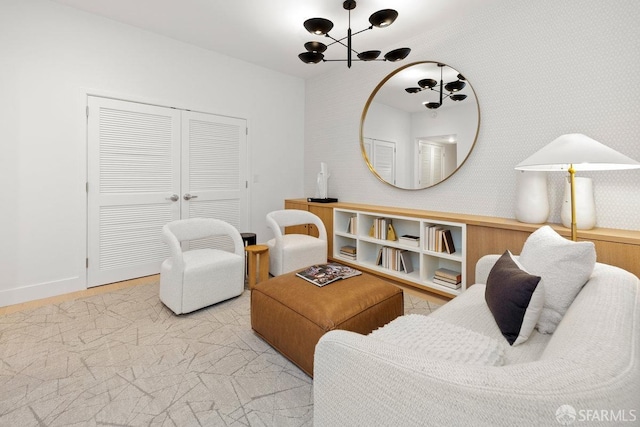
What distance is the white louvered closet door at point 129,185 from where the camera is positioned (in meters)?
3.06

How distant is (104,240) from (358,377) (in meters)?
3.31

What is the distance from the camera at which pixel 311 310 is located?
165 cm

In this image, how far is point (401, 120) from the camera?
3.50 metres

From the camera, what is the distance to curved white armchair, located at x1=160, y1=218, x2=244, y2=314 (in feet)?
7.81

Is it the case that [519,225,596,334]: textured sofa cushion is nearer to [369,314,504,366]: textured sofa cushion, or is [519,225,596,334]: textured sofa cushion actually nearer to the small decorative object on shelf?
[369,314,504,366]: textured sofa cushion

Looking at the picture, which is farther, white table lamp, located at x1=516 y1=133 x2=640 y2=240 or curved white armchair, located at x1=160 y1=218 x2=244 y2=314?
curved white armchair, located at x1=160 y1=218 x2=244 y2=314

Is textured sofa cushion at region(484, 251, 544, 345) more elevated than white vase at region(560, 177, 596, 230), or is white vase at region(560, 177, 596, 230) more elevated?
white vase at region(560, 177, 596, 230)

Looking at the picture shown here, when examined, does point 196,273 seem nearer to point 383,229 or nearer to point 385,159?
point 383,229

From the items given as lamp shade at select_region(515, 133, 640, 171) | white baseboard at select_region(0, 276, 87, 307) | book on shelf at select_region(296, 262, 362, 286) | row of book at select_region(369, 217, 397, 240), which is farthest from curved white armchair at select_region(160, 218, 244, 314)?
lamp shade at select_region(515, 133, 640, 171)

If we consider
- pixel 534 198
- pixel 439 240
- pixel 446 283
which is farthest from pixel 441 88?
pixel 446 283

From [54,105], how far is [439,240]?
384 centimetres

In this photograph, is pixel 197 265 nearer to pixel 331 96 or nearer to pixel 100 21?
pixel 100 21

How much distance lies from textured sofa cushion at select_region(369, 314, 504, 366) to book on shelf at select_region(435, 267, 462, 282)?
170 centimetres

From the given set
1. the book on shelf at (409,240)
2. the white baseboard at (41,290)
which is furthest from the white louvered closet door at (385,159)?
the white baseboard at (41,290)
